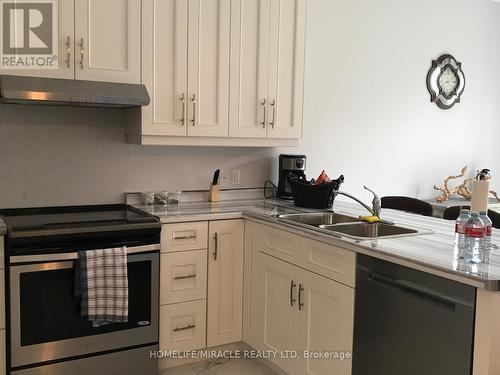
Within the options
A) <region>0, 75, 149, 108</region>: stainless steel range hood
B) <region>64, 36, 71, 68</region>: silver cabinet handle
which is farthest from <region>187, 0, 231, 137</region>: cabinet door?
<region>64, 36, 71, 68</region>: silver cabinet handle

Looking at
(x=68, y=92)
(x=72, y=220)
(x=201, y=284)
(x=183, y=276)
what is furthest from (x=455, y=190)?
(x=68, y=92)

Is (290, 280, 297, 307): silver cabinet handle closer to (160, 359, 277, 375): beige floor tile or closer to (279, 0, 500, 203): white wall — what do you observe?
(160, 359, 277, 375): beige floor tile

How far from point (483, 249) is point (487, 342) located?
1.35 ft

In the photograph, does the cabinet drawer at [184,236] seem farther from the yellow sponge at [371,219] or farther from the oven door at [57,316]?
the yellow sponge at [371,219]

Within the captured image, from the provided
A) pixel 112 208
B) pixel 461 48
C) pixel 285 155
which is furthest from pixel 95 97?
pixel 461 48

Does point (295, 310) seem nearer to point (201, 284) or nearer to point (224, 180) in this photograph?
point (201, 284)

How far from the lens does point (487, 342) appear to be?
5.66 feet

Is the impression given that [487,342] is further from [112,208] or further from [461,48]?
[461,48]

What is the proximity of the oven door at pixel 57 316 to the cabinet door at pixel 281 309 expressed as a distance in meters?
0.68

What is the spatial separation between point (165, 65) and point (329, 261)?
1550mm

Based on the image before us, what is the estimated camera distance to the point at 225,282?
3.18m

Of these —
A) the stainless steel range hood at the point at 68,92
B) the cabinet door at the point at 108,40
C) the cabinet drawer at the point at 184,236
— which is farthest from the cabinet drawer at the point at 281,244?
the cabinet door at the point at 108,40

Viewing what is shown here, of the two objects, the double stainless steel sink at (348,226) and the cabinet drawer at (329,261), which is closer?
the cabinet drawer at (329,261)

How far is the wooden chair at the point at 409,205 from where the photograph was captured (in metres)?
3.81
